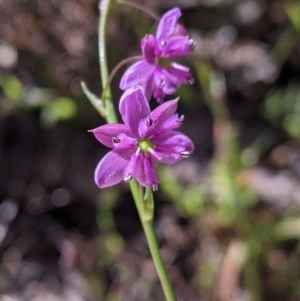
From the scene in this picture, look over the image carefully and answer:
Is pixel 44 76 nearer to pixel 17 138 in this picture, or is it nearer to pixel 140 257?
pixel 17 138

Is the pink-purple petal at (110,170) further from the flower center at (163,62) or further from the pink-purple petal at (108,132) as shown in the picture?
the flower center at (163,62)

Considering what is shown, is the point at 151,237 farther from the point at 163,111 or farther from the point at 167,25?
the point at 167,25

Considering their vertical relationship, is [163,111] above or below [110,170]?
above

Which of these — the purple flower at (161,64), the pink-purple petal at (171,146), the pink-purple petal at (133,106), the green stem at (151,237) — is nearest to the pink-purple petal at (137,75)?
the purple flower at (161,64)

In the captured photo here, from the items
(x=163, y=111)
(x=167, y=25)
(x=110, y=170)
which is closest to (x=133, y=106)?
(x=163, y=111)

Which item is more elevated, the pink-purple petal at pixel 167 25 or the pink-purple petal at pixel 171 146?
the pink-purple petal at pixel 167 25

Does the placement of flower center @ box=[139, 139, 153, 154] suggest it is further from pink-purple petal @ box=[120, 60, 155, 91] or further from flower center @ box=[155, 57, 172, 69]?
flower center @ box=[155, 57, 172, 69]
